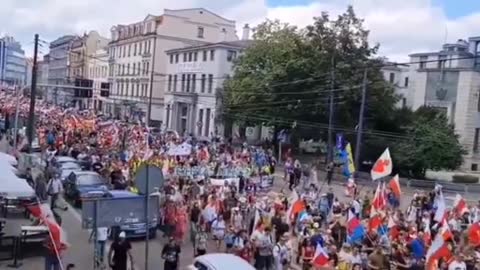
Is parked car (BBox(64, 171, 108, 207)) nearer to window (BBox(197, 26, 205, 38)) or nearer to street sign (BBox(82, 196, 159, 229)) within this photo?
street sign (BBox(82, 196, 159, 229))

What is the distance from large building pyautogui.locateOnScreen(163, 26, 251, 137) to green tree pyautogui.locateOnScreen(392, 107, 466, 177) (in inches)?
862

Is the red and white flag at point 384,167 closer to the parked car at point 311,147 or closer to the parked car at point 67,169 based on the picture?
the parked car at point 67,169

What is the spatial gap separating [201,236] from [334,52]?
104ft

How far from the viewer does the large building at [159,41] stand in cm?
8144

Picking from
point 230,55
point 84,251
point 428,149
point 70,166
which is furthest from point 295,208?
point 230,55

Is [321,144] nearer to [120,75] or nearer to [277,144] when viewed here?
[277,144]

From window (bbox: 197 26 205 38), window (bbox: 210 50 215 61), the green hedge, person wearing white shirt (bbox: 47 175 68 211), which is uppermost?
window (bbox: 197 26 205 38)

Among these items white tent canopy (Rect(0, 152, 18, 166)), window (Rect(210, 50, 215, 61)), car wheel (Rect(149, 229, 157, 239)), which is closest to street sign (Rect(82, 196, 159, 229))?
car wheel (Rect(149, 229, 157, 239))

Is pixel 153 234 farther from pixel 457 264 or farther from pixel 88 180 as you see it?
pixel 457 264

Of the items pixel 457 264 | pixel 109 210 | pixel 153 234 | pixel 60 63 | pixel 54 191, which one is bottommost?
pixel 153 234

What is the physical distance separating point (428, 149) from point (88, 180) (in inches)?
997

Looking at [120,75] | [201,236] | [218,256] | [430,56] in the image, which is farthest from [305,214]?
[120,75]

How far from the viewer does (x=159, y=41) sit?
8144 cm

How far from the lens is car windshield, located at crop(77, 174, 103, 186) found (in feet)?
80.8
